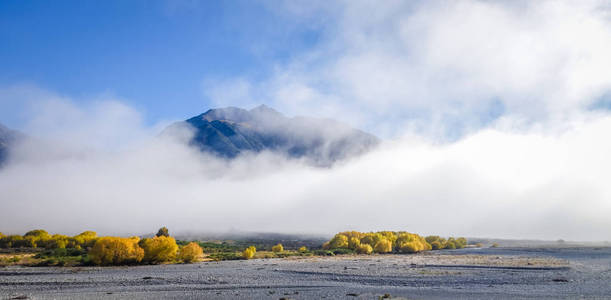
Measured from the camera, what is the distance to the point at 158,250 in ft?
194

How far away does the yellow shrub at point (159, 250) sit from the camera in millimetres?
58375

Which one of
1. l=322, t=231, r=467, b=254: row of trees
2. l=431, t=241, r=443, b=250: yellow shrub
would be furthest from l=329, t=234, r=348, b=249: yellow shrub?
l=431, t=241, r=443, b=250: yellow shrub

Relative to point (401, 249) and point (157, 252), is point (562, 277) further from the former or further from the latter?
point (401, 249)

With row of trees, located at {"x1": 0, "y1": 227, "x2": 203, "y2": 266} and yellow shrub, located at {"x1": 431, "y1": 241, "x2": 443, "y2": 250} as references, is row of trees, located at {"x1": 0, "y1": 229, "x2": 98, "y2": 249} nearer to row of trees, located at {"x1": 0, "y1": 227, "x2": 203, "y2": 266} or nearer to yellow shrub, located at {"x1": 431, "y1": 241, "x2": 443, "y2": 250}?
row of trees, located at {"x1": 0, "y1": 227, "x2": 203, "y2": 266}

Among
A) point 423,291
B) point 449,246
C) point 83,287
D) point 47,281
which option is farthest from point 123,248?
point 449,246

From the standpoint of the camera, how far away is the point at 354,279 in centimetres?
3803

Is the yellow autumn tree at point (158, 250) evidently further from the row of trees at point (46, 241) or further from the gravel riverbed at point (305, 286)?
the row of trees at point (46, 241)

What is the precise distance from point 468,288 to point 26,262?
57.1 meters

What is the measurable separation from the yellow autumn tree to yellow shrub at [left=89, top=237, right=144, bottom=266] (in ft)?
4.79

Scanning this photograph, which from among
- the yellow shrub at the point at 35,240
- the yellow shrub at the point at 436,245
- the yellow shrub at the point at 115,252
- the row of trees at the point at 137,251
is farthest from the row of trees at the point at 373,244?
the yellow shrub at the point at 35,240

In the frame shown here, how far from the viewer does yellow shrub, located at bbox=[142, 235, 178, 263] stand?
5838 centimetres

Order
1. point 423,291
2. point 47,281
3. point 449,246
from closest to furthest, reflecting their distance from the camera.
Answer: point 423,291
point 47,281
point 449,246

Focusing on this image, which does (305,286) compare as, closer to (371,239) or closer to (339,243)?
(339,243)

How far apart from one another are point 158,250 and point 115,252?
248 inches
